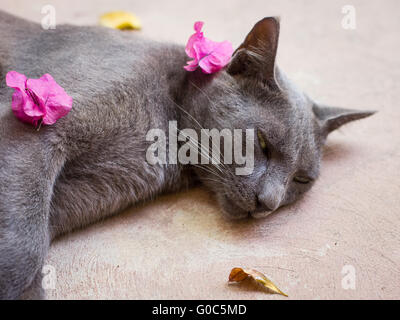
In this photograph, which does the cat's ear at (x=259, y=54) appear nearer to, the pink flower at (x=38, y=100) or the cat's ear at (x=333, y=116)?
the cat's ear at (x=333, y=116)

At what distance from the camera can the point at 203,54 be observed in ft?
5.74

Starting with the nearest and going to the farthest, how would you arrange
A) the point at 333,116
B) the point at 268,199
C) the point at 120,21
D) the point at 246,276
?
1. the point at 246,276
2. the point at 268,199
3. the point at 333,116
4. the point at 120,21

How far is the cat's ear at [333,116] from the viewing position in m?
1.92

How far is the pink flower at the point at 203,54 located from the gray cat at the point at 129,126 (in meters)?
0.04

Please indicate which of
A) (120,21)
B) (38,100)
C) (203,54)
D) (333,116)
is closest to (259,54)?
(203,54)

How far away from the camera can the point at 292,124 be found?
5.58 feet

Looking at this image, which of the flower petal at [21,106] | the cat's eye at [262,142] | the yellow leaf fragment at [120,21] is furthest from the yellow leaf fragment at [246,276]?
the yellow leaf fragment at [120,21]

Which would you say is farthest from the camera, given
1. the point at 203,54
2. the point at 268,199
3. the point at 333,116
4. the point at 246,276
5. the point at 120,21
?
the point at 120,21

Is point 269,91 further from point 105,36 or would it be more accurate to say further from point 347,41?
point 347,41

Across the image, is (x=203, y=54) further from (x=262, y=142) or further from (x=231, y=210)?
(x=231, y=210)

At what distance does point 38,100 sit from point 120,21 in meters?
1.36


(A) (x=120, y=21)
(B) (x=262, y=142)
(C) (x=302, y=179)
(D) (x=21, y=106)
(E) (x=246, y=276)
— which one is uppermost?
(A) (x=120, y=21)
